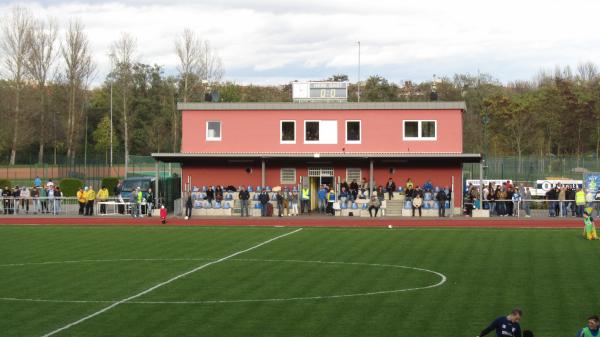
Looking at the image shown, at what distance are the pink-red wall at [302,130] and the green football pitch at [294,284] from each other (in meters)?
16.2

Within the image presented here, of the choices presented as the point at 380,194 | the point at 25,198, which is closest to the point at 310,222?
the point at 380,194

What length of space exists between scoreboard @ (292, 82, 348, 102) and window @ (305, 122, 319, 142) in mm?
2447

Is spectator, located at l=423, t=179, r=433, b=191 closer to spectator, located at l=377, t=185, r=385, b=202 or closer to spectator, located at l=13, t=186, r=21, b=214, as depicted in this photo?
spectator, located at l=377, t=185, r=385, b=202

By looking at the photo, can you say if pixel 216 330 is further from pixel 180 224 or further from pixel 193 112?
pixel 193 112

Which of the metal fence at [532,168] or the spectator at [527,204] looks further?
the metal fence at [532,168]

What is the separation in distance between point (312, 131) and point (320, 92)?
3147mm

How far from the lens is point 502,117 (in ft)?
321

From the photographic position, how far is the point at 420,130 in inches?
2256

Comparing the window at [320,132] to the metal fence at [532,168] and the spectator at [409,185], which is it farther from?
the metal fence at [532,168]

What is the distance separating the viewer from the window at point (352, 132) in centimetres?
5772

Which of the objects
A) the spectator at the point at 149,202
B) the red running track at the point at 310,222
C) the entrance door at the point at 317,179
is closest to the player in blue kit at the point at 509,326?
the red running track at the point at 310,222

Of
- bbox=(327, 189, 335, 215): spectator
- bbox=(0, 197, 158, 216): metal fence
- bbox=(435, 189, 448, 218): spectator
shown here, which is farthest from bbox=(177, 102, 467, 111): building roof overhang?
bbox=(0, 197, 158, 216): metal fence

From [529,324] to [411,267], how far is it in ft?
31.4

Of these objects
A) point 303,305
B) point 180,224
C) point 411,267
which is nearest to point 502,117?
point 180,224
